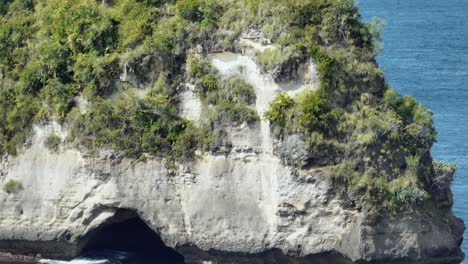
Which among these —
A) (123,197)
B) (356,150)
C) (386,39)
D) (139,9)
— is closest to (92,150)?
(123,197)

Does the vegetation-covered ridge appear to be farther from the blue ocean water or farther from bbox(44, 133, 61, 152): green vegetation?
the blue ocean water

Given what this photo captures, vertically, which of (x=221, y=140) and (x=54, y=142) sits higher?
(x=54, y=142)

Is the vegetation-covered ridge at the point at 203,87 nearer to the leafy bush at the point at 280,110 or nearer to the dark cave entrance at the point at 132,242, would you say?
the leafy bush at the point at 280,110

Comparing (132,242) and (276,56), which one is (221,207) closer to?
(276,56)

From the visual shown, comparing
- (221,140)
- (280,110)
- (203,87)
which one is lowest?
(221,140)

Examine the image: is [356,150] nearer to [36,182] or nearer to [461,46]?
[36,182]

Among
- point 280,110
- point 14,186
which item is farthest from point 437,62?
point 14,186

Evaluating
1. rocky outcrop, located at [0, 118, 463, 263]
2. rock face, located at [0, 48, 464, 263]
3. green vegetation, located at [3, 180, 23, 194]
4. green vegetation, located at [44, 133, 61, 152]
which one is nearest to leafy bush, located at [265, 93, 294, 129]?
rock face, located at [0, 48, 464, 263]
